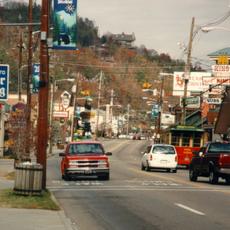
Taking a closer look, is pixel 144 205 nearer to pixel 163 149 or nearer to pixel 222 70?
pixel 163 149

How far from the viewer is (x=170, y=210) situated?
1973cm

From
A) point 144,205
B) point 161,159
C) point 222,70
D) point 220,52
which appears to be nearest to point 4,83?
point 144,205

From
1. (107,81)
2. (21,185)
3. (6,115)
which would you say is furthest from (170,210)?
(107,81)

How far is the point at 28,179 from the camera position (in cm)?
2031

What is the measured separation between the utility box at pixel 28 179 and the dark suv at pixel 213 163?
1297 cm

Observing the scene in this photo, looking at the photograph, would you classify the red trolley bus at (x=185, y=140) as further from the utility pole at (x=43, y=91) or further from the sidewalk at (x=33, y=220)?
the sidewalk at (x=33, y=220)

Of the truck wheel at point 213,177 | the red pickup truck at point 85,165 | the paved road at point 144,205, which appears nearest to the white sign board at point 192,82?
the red pickup truck at point 85,165

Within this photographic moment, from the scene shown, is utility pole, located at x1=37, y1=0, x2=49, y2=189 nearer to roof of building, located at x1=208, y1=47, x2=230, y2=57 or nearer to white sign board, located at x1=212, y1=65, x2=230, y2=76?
white sign board, located at x1=212, y1=65, x2=230, y2=76

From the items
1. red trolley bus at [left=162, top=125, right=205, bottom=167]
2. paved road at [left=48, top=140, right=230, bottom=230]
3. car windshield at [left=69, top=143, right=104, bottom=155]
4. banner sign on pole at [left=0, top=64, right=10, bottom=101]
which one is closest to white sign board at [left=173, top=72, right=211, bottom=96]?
red trolley bus at [left=162, top=125, right=205, bottom=167]

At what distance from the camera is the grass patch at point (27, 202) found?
18831mm

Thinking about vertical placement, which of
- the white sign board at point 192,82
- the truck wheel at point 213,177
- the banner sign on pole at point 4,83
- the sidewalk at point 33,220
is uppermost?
the banner sign on pole at point 4,83

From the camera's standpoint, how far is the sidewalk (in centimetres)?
1501

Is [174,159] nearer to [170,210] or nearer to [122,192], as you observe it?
[122,192]

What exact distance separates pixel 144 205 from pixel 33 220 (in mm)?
5532
